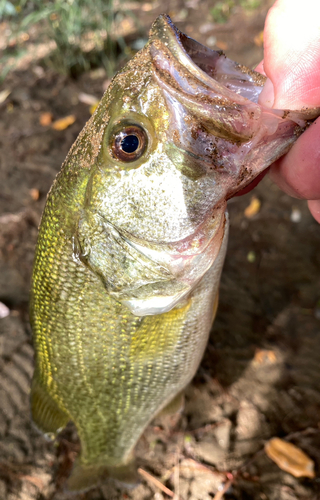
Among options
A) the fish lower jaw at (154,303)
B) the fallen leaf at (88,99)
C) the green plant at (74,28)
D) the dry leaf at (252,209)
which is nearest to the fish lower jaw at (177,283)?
the fish lower jaw at (154,303)

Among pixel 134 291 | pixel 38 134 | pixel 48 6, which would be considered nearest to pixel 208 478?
pixel 134 291

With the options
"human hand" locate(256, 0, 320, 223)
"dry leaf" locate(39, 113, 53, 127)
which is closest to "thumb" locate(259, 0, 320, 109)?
"human hand" locate(256, 0, 320, 223)

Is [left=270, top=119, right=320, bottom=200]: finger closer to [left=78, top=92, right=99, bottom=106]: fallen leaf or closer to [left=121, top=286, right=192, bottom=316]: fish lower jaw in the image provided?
[left=121, top=286, right=192, bottom=316]: fish lower jaw

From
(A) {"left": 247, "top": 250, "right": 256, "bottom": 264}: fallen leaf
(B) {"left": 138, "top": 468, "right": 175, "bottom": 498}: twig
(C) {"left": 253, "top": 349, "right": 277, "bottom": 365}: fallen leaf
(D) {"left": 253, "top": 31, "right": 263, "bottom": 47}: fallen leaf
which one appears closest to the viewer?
(B) {"left": 138, "top": 468, "right": 175, "bottom": 498}: twig

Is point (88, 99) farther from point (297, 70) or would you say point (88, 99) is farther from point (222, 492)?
point (222, 492)

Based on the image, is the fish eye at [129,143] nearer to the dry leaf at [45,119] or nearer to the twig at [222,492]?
the twig at [222,492]

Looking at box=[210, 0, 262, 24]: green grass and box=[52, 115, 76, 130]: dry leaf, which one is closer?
box=[52, 115, 76, 130]: dry leaf

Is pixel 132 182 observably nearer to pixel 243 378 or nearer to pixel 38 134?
pixel 243 378
